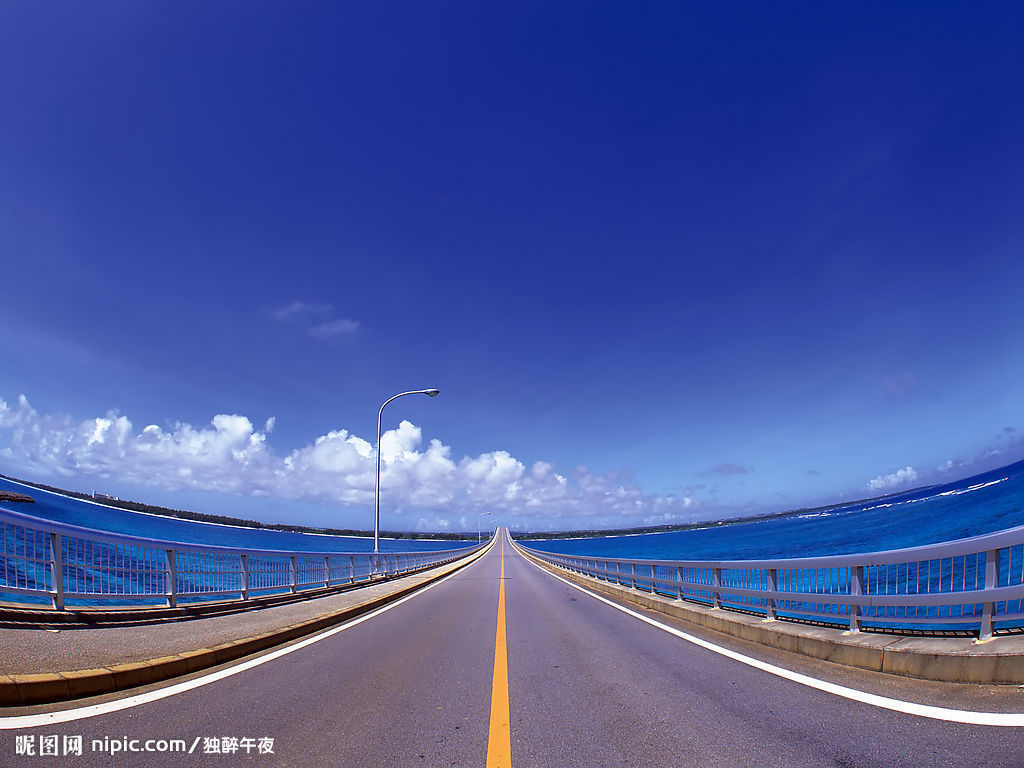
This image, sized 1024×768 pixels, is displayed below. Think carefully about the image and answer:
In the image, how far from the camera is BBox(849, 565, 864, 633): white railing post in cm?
604

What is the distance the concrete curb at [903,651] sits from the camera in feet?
13.8

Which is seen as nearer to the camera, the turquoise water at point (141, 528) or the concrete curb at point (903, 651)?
the concrete curb at point (903, 651)

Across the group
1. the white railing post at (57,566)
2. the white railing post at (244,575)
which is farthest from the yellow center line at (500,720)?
the white railing post at (244,575)

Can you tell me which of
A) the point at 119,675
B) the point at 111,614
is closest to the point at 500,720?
the point at 119,675

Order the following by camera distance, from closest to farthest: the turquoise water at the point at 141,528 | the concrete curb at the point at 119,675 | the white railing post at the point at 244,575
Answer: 1. the concrete curb at the point at 119,675
2. the white railing post at the point at 244,575
3. the turquoise water at the point at 141,528

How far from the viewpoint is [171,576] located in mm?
8297

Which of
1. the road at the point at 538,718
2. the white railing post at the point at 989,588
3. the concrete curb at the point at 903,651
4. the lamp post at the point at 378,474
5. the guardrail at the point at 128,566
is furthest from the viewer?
the lamp post at the point at 378,474

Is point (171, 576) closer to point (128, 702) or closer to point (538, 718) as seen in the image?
point (128, 702)

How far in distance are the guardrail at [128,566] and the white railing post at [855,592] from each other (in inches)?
391

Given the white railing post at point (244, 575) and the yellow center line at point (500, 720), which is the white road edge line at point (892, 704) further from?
the white railing post at point (244, 575)

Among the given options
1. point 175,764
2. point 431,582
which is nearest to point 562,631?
point 175,764

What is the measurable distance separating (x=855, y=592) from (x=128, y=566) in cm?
→ 1193

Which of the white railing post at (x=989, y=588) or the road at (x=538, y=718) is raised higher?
the white railing post at (x=989, y=588)

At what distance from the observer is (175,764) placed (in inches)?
127
